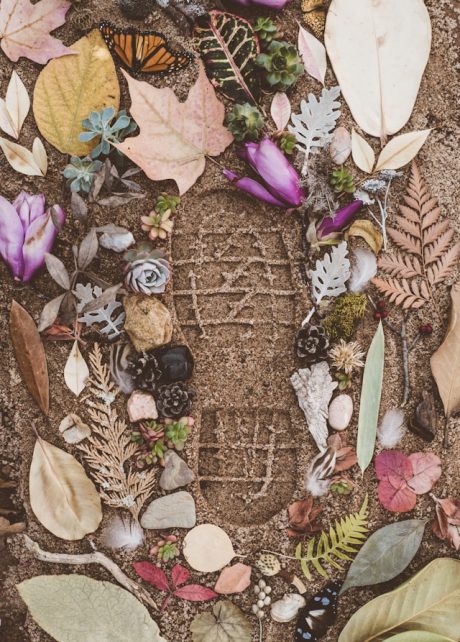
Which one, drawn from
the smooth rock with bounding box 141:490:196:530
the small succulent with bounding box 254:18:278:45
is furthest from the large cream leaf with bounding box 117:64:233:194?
the smooth rock with bounding box 141:490:196:530

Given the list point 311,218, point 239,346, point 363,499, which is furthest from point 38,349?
point 363,499

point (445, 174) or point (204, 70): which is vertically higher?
point (204, 70)

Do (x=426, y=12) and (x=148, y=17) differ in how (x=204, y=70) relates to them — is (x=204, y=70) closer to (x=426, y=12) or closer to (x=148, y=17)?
(x=148, y=17)

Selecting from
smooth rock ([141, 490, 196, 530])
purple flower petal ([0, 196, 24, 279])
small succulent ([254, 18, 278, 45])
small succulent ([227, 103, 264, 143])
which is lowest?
smooth rock ([141, 490, 196, 530])

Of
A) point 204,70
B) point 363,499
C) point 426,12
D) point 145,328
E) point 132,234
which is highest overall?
point 426,12

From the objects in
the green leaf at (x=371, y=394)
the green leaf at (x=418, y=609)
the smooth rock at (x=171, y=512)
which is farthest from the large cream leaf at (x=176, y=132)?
the green leaf at (x=418, y=609)

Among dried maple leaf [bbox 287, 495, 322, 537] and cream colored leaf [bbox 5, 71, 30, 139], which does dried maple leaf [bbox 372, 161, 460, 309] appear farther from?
cream colored leaf [bbox 5, 71, 30, 139]
